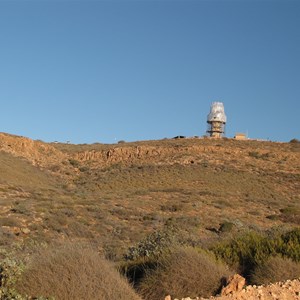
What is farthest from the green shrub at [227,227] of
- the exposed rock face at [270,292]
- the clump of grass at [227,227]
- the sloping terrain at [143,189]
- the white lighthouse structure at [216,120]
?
the white lighthouse structure at [216,120]

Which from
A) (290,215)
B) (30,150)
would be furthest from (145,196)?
(30,150)

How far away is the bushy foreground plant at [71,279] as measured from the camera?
6.24 m

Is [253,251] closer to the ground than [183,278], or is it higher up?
higher up

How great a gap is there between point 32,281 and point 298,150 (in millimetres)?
55098

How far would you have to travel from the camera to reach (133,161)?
56062mm

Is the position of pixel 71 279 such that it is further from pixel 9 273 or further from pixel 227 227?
pixel 227 227

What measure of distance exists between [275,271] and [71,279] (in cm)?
394

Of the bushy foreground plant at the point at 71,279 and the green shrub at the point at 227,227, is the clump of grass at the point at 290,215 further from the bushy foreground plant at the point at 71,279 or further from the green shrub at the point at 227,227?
the bushy foreground plant at the point at 71,279

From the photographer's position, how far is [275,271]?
8562 mm

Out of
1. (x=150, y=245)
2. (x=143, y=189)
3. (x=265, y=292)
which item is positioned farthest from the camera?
(x=143, y=189)

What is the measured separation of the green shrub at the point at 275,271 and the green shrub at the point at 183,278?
2.60ft

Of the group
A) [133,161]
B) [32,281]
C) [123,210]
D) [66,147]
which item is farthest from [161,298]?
[66,147]

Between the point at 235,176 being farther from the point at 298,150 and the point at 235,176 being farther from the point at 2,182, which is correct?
the point at 2,182

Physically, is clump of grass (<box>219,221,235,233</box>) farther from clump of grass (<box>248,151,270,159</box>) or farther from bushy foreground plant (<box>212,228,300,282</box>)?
clump of grass (<box>248,151,270,159</box>)
